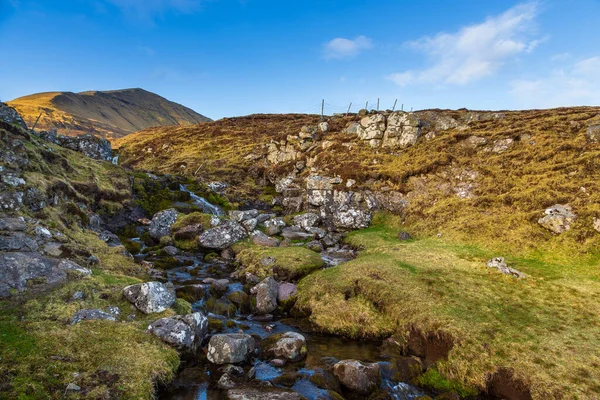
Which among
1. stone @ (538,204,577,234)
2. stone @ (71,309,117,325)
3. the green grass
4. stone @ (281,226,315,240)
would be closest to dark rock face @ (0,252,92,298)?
stone @ (71,309,117,325)

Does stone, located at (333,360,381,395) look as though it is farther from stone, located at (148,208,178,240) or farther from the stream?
stone, located at (148,208,178,240)

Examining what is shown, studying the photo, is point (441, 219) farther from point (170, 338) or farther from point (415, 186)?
point (170, 338)

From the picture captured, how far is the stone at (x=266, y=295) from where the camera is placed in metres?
22.2

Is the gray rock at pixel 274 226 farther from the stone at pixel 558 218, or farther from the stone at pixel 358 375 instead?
the stone at pixel 558 218

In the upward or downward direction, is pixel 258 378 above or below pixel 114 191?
Answer: below

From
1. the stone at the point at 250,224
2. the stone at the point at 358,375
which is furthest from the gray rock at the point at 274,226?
the stone at the point at 358,375

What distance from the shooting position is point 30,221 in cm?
2262

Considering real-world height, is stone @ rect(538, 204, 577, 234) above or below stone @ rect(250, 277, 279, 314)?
above

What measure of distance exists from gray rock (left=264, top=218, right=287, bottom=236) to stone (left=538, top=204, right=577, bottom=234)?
1051 inches

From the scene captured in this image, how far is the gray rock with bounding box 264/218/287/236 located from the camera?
122 ft

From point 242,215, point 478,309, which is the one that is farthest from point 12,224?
point 478,309

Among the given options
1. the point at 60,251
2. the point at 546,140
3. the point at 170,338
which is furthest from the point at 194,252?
the point at 546,140

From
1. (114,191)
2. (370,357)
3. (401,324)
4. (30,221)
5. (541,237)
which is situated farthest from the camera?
(114,191)

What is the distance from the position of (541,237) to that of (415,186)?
1699 centimetres
